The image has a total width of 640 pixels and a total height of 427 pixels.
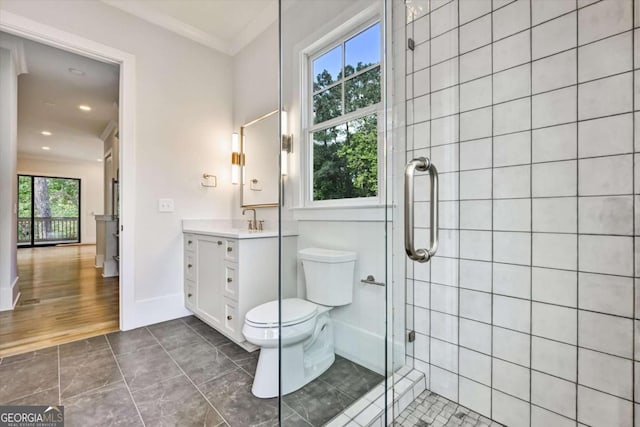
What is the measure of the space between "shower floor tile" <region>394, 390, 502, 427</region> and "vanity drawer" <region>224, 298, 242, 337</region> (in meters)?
1.08

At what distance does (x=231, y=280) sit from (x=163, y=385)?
2.17 feet

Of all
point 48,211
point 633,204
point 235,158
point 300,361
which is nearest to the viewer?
point 633,204

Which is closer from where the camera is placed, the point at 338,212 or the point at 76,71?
the point at 338,212

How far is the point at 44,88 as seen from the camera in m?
3.72

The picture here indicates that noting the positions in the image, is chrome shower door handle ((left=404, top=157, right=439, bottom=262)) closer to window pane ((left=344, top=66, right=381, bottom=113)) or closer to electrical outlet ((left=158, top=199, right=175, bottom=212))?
window pane ((left=344, top=66, right=381, bottom=113))

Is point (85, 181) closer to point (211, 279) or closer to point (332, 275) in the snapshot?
point (211, 279)

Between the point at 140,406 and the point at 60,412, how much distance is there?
34 cm

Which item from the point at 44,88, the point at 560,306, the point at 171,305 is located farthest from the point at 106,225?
the point at 560,306

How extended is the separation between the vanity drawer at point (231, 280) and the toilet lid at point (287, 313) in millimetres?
353

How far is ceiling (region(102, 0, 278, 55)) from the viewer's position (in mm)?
2434

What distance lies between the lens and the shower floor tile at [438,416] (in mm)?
1282

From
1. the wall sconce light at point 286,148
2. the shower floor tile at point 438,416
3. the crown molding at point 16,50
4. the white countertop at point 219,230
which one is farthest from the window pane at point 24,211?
the shower floor tile at point 438,416

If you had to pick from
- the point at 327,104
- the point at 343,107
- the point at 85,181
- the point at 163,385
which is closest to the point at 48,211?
the point at 85,181

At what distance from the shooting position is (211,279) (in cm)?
222
